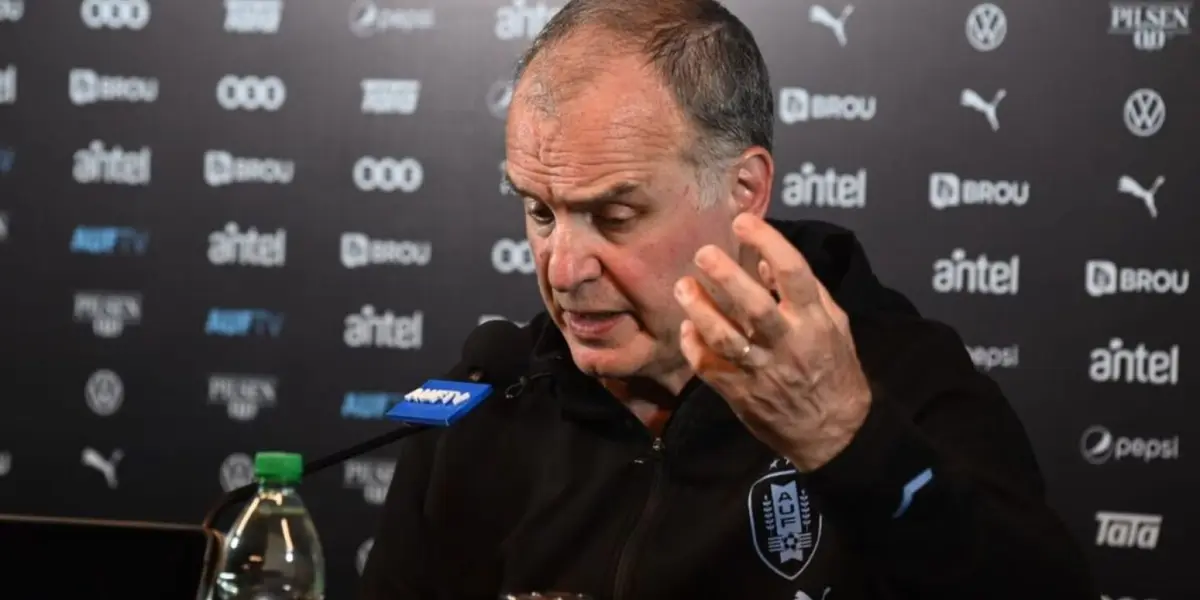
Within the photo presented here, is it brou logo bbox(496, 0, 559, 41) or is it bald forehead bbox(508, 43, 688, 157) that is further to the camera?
brou logo bbox(496, 0, 559, 41)

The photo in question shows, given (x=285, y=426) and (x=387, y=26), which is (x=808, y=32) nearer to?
(x=387, y=26)

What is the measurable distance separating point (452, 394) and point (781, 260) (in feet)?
1.55

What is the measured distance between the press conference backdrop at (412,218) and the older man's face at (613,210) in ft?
7.30

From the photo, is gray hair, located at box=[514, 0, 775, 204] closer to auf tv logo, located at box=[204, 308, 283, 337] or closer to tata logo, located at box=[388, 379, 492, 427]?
tata logo, located at box=[388, 379, 492, 427]

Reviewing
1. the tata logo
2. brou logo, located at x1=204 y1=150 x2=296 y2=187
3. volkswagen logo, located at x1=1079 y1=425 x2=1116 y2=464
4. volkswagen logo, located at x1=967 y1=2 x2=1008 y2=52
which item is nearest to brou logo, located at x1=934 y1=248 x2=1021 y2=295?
volkswagen logo, located at x1=1079 y1=425 x2=1116 y2=464

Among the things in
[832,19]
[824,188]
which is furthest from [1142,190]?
[832,19]

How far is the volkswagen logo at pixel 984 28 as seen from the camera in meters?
3.70

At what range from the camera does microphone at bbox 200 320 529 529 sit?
54.2 inches

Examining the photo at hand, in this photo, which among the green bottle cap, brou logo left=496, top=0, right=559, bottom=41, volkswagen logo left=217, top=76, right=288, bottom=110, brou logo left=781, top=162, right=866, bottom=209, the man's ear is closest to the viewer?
the green bottle cap

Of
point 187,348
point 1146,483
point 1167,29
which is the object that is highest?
point 1167,29

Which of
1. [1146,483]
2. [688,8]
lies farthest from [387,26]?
[688,8]

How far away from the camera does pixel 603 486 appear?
1672 millimetres

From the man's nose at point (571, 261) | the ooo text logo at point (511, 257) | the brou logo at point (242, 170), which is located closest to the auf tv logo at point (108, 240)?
the brou logo at point (242, 170)

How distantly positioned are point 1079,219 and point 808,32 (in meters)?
0.81
